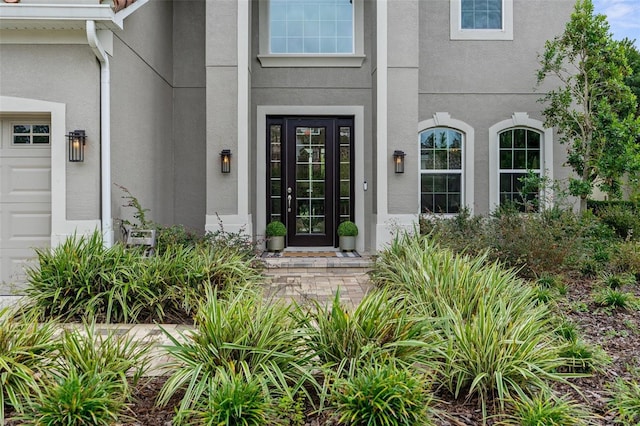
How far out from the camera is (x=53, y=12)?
18.5 feet

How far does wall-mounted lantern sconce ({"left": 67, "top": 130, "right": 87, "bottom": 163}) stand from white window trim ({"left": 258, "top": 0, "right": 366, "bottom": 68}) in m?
4.08

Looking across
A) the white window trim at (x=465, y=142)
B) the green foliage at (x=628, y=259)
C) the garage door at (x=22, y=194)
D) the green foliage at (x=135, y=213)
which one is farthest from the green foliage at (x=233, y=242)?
the green foliage at (x=628, y=259)

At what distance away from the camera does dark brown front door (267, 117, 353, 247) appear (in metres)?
9.20

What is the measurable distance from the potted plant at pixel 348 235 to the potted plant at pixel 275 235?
1.12 m

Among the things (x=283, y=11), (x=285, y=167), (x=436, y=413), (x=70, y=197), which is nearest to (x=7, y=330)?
(x=436, y=413)

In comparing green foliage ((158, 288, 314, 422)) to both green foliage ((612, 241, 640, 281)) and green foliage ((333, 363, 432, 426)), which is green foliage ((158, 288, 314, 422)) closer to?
green foliage ((333, 363, 432, 426))

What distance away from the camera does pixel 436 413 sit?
269 centimetres

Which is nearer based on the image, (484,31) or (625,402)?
(625,402)

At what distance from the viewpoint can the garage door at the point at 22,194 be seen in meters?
6.10

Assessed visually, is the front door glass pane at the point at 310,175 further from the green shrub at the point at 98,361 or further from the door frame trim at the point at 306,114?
the green shrub at the point at 98,361

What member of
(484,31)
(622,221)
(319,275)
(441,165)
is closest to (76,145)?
(319,275)

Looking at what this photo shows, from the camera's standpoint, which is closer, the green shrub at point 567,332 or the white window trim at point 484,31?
the green shrub at point 567,332

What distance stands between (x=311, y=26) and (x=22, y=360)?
7.89 metres

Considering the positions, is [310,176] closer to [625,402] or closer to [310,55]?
[310,55]
